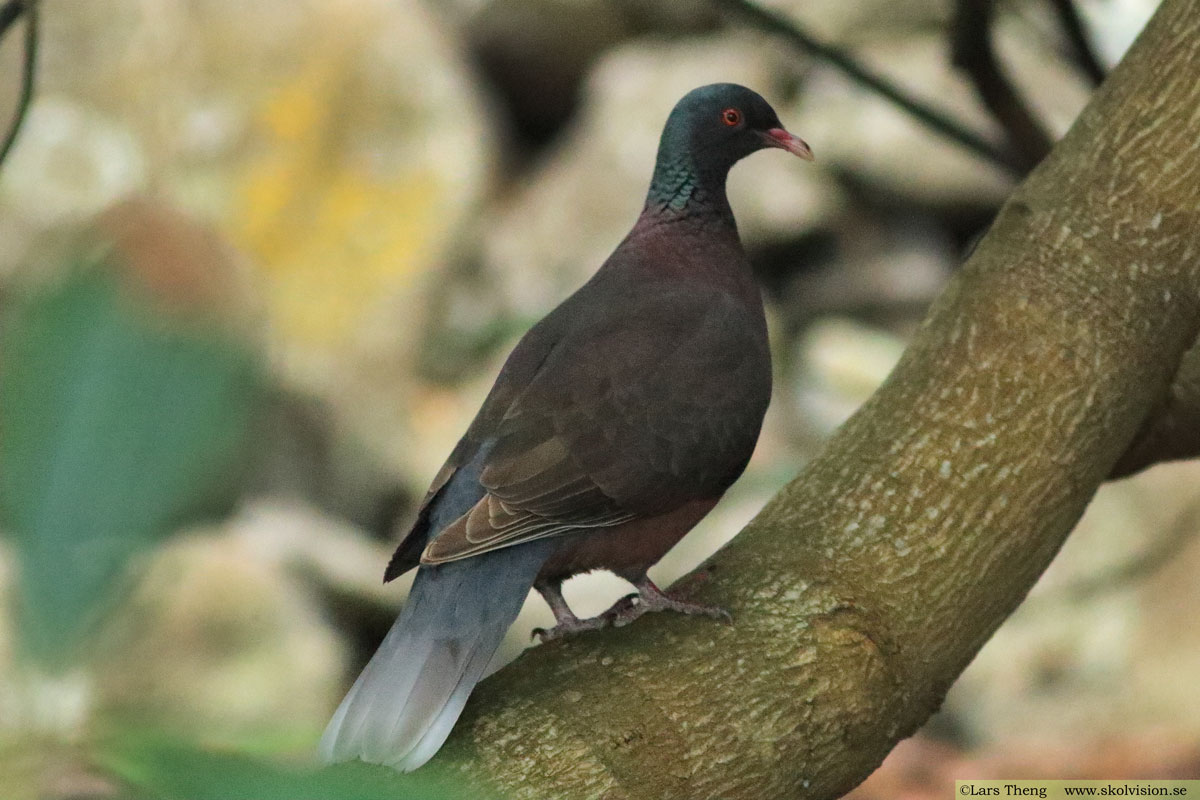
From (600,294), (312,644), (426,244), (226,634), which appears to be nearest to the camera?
(600,294)

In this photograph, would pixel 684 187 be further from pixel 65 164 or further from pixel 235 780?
pixel 65 164

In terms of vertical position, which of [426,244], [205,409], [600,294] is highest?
[426,244]

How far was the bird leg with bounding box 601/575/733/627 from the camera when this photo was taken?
2.06 m

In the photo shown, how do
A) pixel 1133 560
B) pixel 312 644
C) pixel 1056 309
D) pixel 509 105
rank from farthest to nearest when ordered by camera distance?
pixel 509 105 → pixel 1133 560 → pixel 312 644 → pixel 1056 309

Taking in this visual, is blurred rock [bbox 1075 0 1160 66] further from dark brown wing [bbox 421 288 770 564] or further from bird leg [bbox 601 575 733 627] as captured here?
bird leg [bbox 601 575 733 627]

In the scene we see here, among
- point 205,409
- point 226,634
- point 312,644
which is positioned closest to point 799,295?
point 312,644

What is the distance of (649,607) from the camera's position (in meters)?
2.21

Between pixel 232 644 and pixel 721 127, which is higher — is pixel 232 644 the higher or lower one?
the higher one

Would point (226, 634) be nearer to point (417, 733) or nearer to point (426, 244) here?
point (417, 733)

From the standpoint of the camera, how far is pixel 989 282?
2.34m

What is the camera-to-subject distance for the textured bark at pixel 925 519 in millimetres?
1858

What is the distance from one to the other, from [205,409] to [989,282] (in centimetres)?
197

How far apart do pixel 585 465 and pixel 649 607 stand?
0.25 metres

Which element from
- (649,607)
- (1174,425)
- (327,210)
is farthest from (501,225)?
(649,607)
